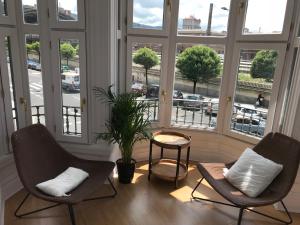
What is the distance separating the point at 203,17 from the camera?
123 inches

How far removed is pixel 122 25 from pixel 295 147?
230cm

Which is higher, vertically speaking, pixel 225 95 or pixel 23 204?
pixel 225 95

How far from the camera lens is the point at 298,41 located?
8.18ft

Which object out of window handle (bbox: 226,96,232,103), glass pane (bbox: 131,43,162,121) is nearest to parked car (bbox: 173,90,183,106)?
glass pane (bbox: 131,43,162,121)

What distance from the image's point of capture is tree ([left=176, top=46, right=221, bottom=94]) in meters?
3.21

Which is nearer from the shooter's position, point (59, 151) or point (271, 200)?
point (271, 200)

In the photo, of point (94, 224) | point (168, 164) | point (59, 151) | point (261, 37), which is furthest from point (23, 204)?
point (261, 37)

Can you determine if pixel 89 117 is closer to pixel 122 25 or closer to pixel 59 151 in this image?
pixel 59 151

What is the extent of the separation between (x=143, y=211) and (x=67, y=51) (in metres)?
1.86

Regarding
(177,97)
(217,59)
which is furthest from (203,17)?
(177,97)

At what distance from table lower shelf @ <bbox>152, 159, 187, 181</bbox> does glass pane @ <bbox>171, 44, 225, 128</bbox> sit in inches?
24.7

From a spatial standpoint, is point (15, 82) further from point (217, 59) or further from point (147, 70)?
point (217, 59)

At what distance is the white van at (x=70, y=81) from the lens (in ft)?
8.89

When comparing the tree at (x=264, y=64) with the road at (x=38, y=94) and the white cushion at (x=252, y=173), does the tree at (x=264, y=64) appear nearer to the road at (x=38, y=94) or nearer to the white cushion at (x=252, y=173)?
the white cushion at (x=252, y=173)
